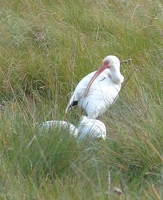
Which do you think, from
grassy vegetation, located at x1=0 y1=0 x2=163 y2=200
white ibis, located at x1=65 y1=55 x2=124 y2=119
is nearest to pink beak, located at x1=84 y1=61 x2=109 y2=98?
white ibis, located at x1=65 y1=55 x2=124 y2=119

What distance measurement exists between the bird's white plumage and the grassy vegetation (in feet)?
0.18

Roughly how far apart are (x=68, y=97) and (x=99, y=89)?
0.36m

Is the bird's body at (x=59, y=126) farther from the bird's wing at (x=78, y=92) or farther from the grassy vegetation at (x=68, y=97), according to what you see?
the bird's wing at (x=78, y=92)

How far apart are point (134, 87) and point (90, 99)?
33cm

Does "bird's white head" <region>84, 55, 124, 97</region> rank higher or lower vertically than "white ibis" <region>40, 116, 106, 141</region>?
lower

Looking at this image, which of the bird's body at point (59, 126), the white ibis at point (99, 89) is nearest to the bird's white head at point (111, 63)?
the white ibis at point (99, 89)

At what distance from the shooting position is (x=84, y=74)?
676cm

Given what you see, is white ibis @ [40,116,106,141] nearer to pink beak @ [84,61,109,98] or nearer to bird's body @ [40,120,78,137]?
bird's body @ [40,120,78,137]

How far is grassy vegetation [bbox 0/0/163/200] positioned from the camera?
4.18 meters

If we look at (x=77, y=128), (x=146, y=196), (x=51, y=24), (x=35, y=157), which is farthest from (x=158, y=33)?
(x=146, y=196)

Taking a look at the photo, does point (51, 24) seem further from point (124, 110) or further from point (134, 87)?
point (124, 110)

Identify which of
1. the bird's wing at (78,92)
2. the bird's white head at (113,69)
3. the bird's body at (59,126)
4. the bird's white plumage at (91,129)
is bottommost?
the bird's wing at (78,92)

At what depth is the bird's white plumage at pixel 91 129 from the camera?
15.8 feet

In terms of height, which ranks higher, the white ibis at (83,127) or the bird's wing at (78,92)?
the white ibis at (83,127)
